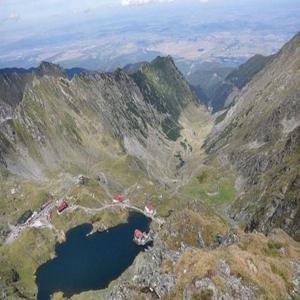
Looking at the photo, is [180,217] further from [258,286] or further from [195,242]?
[258,286]

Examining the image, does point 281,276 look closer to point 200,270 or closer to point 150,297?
point 200,270

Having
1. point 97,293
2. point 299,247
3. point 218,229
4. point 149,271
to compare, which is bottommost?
point 97,293

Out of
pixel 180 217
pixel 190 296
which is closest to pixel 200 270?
pixel 190 296

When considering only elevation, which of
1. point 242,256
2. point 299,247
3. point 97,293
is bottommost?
point 97,293

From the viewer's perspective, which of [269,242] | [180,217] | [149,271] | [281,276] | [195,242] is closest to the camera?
[281,276]

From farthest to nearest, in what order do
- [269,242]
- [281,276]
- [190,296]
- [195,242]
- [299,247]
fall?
[195,242] → [299,247] → [269,242] → [281,276] → [190,296]

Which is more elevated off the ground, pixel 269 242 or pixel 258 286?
pixel 258 286

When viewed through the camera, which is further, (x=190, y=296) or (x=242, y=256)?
(x=242, y=256)

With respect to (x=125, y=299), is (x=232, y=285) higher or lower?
higher

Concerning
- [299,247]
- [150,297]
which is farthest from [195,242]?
[150,297]
